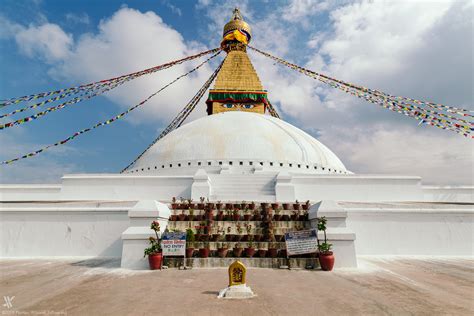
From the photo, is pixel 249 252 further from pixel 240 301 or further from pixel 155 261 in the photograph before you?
pixel 240 301

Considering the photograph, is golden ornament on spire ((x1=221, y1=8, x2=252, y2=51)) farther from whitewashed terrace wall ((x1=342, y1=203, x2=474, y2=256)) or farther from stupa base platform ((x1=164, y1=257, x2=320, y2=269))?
stupa base platform ((x1=164, y1=257, x2=320, y2=269))

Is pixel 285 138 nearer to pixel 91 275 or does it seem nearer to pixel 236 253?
pixel 236 253

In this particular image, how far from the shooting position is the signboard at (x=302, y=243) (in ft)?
21.9

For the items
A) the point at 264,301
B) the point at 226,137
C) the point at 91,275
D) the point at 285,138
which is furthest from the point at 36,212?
the point at 285,138

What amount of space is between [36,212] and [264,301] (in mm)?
8410

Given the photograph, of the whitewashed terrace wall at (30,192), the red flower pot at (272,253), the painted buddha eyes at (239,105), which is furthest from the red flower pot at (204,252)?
the painted buddha eyes at (239,105)

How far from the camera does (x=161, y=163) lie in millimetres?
17188

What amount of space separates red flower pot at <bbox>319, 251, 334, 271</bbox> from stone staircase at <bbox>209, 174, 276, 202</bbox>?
232 inches

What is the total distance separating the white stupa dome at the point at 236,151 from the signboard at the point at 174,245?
879 cm

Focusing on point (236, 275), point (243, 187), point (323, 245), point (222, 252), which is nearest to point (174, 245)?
point (222, 252)

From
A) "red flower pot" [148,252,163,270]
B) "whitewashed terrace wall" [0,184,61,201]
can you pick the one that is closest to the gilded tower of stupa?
"whitewashed terrace wall" [0,184,61,201]

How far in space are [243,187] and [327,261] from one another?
7.38 metres

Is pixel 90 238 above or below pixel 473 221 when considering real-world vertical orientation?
below

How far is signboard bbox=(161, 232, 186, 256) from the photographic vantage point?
6.71 meters
